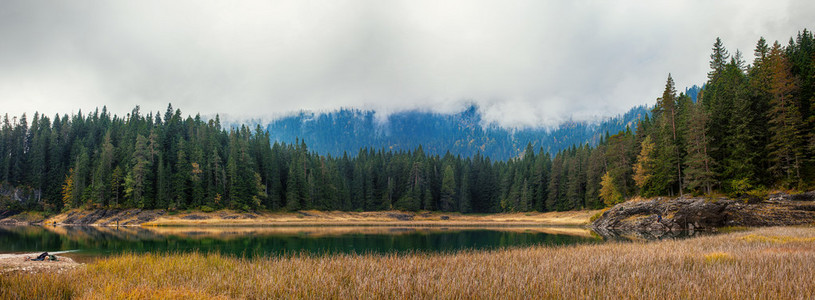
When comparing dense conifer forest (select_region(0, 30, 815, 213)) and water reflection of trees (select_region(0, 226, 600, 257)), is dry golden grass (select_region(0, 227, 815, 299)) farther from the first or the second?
dense conifer forest (select_region(0, 30, 815, 213))

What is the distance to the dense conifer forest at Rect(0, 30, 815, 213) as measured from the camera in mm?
45250

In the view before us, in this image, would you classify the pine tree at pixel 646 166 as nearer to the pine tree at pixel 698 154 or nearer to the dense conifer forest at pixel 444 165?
the dense conifer forest at pixel 444 165

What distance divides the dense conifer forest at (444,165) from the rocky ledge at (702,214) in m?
2.08

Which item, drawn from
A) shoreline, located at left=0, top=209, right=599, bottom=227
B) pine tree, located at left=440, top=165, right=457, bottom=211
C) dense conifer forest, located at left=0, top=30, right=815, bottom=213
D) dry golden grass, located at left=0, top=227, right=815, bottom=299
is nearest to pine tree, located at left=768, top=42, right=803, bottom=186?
dense conifer forest, located at left=0, top=30, right=815, bottom=213

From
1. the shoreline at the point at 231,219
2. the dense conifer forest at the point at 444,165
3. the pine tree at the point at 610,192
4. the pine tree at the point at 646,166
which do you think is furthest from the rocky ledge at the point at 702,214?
the shoreline at the point at 231,219

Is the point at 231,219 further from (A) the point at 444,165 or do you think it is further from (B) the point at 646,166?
(B) the point at 646,166

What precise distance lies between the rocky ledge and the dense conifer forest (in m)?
2.08

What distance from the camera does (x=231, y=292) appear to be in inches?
434

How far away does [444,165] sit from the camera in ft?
424

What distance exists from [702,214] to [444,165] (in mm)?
85740

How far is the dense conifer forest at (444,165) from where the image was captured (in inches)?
1781

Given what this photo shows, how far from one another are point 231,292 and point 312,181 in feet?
304

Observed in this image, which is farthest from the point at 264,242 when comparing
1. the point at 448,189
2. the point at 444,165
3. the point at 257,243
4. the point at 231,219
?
the point at 444,165

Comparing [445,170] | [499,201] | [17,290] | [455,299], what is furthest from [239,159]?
[455,299]
